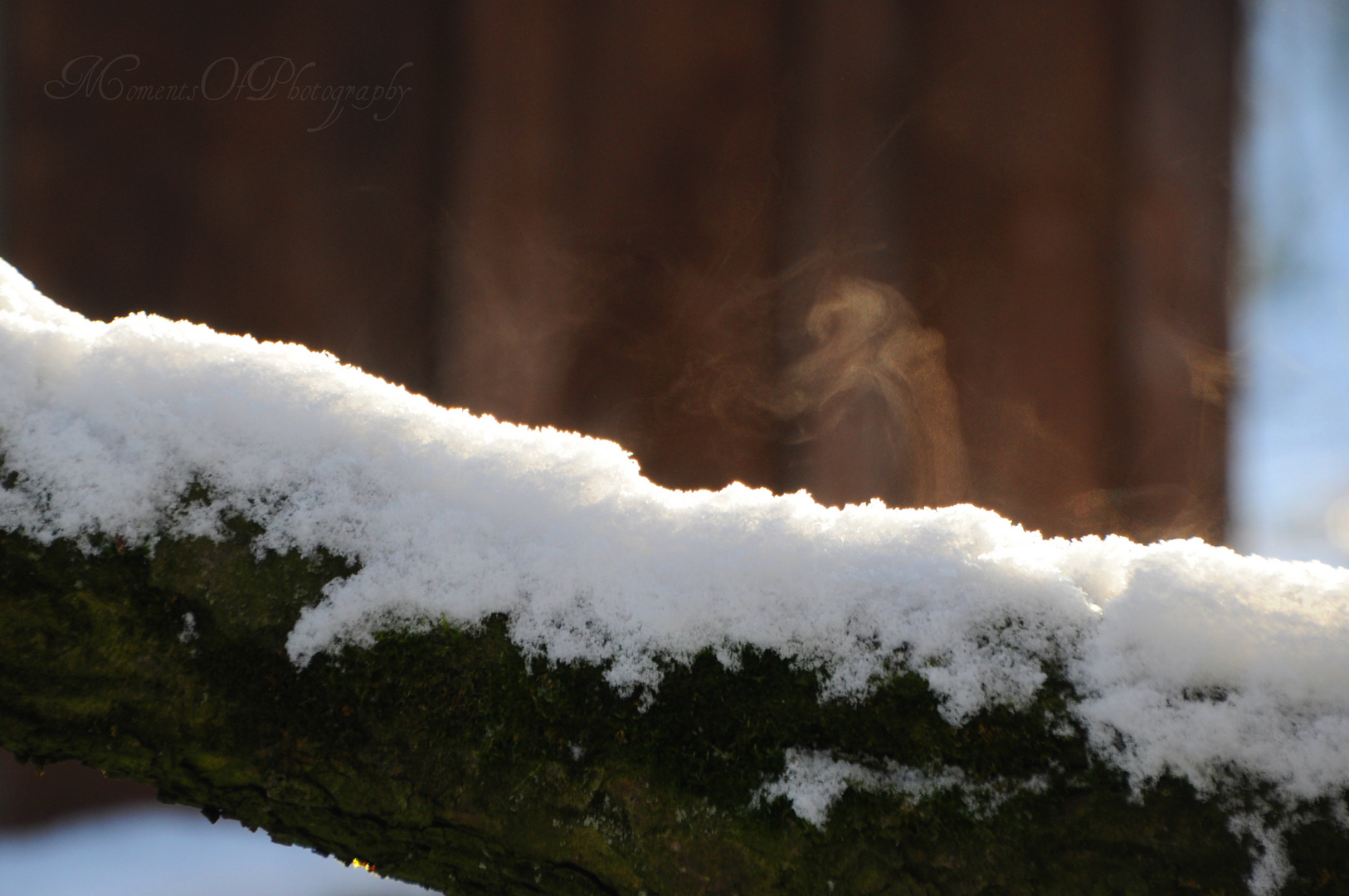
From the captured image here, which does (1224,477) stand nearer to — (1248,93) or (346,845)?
(1248,93)

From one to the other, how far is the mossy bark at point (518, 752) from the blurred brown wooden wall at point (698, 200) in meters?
1.35

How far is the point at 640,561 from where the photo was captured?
1.21ft

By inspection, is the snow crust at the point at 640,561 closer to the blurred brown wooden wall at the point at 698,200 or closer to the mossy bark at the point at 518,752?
the mossy bark at the point at 518,752

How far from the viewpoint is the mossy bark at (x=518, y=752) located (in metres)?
0.31

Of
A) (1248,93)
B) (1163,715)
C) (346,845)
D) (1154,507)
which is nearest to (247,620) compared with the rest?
(346,845)

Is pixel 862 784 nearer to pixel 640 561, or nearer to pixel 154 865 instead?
pixel 640 561

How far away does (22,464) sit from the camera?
37cm

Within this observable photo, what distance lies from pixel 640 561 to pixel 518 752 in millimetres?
112

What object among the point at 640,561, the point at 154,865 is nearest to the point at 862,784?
the point at 640,561

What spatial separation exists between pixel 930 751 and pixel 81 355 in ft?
1.70

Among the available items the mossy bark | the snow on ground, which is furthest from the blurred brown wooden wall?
the mossy bark

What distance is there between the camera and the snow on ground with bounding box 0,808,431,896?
5.32 feet

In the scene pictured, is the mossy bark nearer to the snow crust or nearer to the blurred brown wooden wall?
the snow crust

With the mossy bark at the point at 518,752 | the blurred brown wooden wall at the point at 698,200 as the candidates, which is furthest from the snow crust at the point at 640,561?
the blurred brown wooden wall at the point at 698,200
